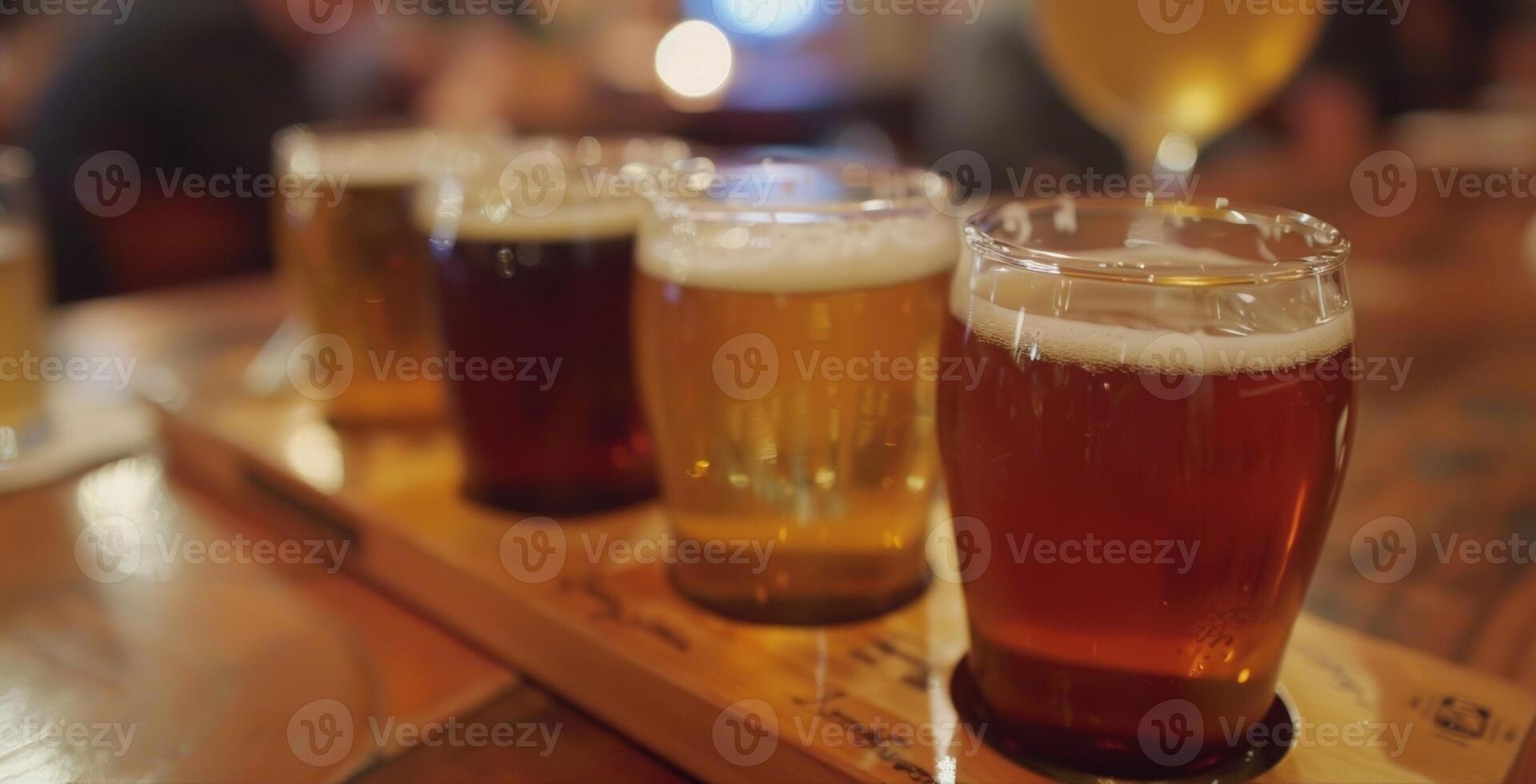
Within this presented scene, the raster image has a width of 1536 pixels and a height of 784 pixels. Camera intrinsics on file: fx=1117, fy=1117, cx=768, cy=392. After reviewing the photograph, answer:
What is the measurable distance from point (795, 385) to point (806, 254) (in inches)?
3.4

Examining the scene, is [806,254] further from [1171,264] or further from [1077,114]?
[1077,114]

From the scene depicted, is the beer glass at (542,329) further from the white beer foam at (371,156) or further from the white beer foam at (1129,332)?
the white beer foam at (1129,332)

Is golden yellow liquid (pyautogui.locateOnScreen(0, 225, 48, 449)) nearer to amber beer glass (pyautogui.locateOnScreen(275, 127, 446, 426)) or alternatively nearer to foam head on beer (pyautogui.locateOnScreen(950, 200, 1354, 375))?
amber beer glass (pyautogui.locateOnScreen(275, 127, 446, 426))

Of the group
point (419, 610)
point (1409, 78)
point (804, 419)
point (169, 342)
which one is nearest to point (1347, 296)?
point (804, 419)

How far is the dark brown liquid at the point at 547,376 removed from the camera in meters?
0.93

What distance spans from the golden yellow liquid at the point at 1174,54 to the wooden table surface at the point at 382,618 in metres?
0.36

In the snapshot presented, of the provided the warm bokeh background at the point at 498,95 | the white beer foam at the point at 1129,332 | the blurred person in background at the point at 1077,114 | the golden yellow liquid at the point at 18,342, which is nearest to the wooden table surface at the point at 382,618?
the golden yellow liquid at the point at 18,342

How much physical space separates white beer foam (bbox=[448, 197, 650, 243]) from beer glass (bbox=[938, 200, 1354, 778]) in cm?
38

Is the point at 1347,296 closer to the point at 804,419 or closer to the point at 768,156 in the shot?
the point at 804,419

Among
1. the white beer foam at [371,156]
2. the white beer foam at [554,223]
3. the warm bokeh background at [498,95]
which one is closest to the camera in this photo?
the white beer foam at [554,223]

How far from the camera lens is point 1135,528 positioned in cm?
58

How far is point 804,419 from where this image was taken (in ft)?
2.48

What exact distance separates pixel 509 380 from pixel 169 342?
732 mm

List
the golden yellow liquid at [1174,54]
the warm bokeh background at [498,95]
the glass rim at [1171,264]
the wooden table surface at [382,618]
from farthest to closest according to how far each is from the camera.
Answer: the warm bokeh background at [498,95]
the golden yellow liquid at [1174,54]
the wooden table surface at [382,618]
the glass rim at [1171,264]
